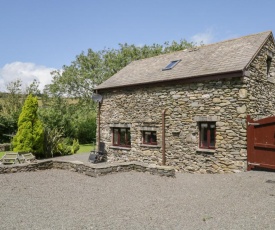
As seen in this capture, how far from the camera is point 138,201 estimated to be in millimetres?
7539

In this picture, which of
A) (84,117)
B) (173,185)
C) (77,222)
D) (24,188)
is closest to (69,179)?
(24,188)

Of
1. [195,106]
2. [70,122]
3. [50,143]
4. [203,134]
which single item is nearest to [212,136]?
[203,134]

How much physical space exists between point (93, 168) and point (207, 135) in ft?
16.6

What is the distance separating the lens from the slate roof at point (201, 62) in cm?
1151

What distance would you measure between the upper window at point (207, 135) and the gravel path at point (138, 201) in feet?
4.96

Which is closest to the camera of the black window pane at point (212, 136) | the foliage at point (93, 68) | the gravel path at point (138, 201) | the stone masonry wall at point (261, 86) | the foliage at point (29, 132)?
the gravel path at point (138, 201)

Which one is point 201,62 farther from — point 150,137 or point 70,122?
point 70,122

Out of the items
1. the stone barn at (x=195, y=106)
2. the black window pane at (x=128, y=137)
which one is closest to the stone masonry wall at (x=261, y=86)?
the stone barn at (x=195, y=106)

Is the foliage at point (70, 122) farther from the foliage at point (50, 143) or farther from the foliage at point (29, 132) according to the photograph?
the foliage at point (29, 132)

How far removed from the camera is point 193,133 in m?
11.9

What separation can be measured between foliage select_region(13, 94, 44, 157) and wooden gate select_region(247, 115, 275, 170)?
12154 millimetres

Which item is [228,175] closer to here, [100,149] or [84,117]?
[100,149]

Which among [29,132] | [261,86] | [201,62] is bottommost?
[29,132]

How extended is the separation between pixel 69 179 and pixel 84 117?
56.0ft
